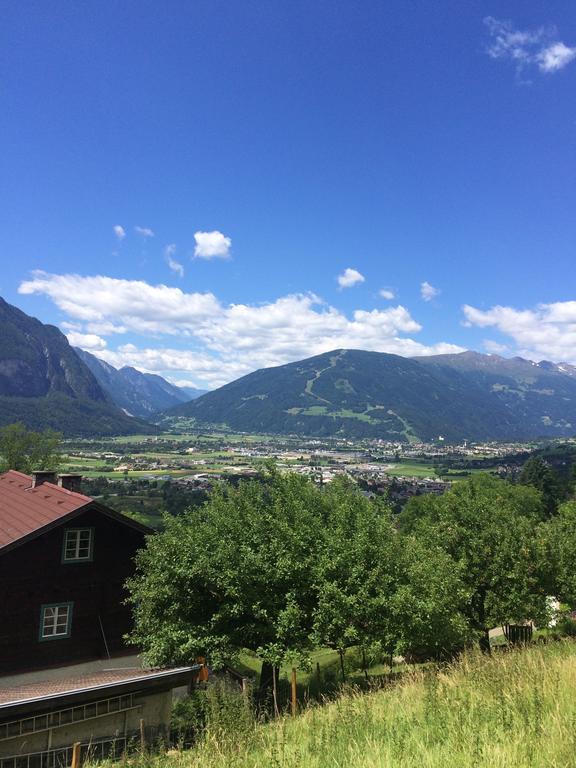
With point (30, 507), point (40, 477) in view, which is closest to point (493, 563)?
point (30, 507)

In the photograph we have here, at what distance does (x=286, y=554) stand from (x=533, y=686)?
13.4 m

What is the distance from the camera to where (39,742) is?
51.8 ft

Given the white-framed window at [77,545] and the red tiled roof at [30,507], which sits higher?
the red tiled roof at [30,507]

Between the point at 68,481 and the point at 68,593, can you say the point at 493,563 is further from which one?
the point at 68,481

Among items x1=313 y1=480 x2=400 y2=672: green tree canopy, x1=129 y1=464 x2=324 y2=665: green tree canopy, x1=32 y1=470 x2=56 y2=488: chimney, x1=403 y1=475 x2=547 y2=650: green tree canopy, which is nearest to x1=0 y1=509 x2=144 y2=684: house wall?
x1=129 y1=464 x2=324 y2=665: green tree canopy

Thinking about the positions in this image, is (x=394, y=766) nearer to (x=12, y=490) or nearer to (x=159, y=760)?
(x=159, y=760)

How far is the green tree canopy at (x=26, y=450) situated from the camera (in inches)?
2462

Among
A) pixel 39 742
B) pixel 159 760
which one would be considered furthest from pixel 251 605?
pixel 159 760

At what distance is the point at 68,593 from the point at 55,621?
125 cm

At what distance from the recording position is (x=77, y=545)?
2433 centimetres

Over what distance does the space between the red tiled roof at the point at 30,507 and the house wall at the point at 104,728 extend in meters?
8.66

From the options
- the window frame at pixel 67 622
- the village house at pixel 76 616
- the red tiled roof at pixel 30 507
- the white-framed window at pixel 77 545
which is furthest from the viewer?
the white-framed window at pixel 77 545

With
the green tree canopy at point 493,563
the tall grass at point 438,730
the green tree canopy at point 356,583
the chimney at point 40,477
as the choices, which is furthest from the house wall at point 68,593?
the tall grass at point 438,730

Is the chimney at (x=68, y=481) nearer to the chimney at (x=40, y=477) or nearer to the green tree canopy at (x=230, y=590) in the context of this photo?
the chimney at (x=40, y=477)
